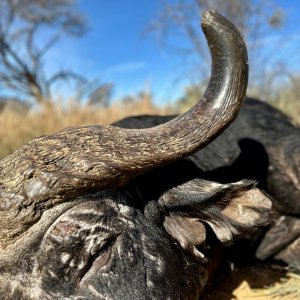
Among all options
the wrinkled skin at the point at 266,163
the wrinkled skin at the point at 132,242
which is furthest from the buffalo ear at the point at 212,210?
the wrinkled skin at the point at 266,163

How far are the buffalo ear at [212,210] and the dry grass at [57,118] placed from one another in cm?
682

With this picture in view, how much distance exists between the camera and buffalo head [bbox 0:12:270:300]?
5.91ft

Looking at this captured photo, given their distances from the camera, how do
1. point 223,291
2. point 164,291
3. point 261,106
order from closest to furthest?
point 164,291
point 223,291
point 261,106

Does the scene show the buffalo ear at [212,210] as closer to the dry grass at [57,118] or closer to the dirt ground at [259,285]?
the dirt ground at [259,285]

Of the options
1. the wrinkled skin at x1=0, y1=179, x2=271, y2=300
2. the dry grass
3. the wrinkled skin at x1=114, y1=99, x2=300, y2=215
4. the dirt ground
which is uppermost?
the wrinkled skin at x1=114, y1=99, x2=300, y2=215

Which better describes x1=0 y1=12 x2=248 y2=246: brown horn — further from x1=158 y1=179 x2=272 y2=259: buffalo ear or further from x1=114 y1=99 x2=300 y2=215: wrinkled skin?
x1=114 y1=99 x2=300 y2=215: wrinkled skin

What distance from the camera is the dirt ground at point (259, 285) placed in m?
2.93

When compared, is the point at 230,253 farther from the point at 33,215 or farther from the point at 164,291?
the point at 33,215

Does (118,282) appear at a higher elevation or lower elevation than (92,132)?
lower

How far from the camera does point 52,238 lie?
5.96ft

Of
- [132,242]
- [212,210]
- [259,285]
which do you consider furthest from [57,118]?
[132,242]

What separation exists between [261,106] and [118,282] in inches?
97.3

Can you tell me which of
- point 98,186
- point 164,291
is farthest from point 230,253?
point 98,186

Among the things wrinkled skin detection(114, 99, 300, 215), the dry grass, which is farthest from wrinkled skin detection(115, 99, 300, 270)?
the dry grass
